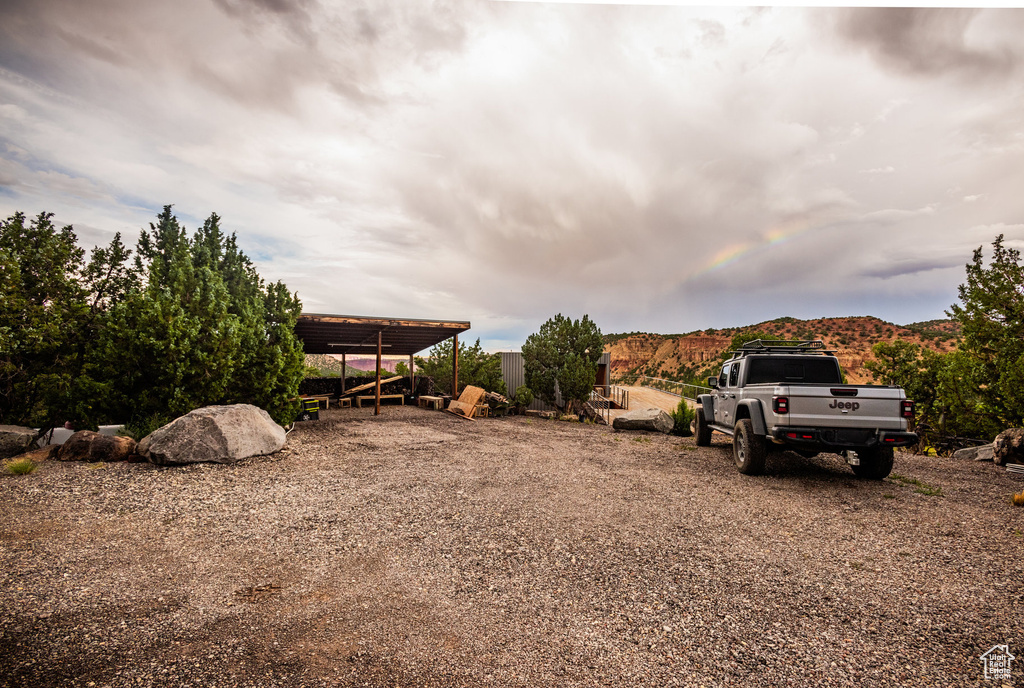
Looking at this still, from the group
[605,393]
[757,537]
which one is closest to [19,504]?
[757,537]

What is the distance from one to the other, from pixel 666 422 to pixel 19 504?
13.7 meters

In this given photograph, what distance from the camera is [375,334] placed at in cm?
1802

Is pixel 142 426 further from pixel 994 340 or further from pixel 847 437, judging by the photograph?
pixel 994 340

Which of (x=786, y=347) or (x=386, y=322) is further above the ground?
(x=386, y=322)

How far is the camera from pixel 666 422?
44.6 ft

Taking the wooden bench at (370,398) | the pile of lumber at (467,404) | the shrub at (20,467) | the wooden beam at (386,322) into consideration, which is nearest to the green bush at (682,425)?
the pile of lumber at (467,404)

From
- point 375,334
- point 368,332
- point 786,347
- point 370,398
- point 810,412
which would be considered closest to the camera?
point 810,412

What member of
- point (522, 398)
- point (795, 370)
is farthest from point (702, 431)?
point (522, 398)

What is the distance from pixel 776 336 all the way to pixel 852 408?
60.4m

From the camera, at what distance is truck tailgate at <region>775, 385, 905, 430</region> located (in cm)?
649

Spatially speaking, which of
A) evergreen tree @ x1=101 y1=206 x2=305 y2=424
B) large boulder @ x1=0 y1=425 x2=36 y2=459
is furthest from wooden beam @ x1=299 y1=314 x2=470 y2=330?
large boulder @ x1=0 y1=425 x2=36 y2=459

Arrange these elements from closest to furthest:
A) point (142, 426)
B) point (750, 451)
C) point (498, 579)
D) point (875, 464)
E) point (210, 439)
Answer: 1. point (498, 579)
2. point (875, 464)
3. point (750, 451)
4. point (210, 439)
5. point (142, 426)

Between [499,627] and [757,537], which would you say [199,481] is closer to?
[499,627]

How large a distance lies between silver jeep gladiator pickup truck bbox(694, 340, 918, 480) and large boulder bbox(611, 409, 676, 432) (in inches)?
181
